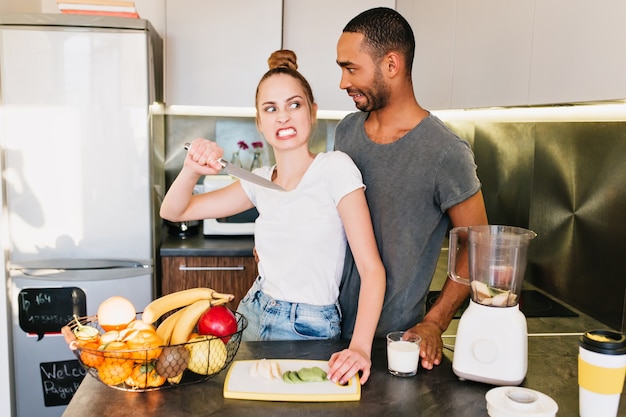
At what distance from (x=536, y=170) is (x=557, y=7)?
832 millimetres

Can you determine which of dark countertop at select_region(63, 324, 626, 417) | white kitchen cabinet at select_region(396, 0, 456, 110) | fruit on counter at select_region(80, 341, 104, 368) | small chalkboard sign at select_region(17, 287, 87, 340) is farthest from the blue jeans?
small chalkboard sign at select_region(17, 287, 87, 340)

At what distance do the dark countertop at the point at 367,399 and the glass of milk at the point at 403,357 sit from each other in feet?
0.05

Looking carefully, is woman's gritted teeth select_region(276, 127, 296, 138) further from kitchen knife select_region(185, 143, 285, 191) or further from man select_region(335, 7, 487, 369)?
man select_region(335, 7, 487, 369)

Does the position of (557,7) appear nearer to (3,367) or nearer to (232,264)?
(232,264)

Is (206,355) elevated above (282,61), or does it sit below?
below

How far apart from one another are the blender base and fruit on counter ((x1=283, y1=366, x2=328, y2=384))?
28 centimetres

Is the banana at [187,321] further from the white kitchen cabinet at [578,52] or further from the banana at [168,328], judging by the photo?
the white kitchen cabinet at [578,52]

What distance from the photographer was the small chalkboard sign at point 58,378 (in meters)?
2.60

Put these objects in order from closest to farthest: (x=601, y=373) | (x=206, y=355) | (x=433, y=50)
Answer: (x=601, y=373), (x=206, y=355), (x=433, y=50)

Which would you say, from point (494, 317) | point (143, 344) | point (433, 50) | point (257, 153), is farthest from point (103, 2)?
point (494, 317)

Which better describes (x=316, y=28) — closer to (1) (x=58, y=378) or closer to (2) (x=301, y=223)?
(2) (x=301, y=223)

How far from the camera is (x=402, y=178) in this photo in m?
1.59

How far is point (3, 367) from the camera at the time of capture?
2.59 m

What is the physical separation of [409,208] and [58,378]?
70.6 inches
